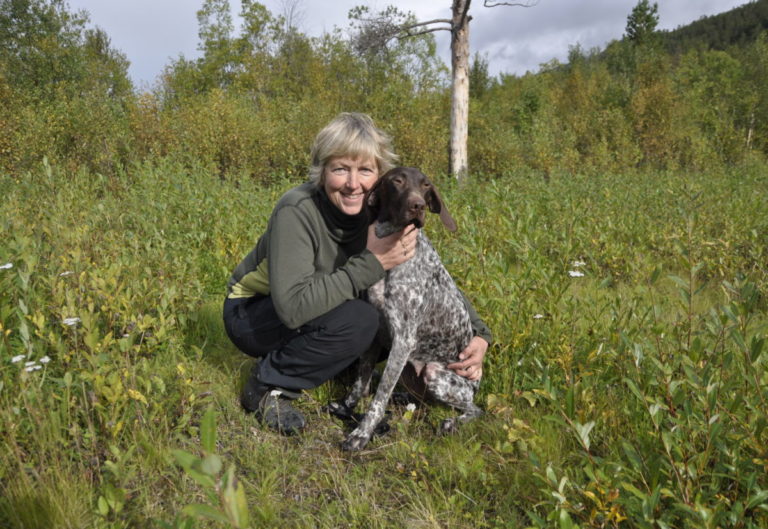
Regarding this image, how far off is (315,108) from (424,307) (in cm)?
1227

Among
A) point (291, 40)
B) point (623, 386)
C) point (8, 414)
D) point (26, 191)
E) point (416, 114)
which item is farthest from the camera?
point (291, 40)

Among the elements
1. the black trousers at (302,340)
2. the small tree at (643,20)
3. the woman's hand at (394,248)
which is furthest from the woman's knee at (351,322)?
the small tree at (643,20)

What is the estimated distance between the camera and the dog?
2.67m

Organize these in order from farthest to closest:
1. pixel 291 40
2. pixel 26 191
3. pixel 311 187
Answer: pixel 291 40
pixel 26 191
pixel 311 187

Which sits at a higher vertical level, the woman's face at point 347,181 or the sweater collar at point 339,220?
the woman's face at point 347,181

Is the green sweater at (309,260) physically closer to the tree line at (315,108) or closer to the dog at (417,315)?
the dog at (417,315)

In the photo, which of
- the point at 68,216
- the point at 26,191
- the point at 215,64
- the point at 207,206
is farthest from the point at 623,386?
the point at 215,64

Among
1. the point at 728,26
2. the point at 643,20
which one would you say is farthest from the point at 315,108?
the point at 728,26

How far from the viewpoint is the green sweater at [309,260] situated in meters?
2.57

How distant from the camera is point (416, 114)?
1402 cm

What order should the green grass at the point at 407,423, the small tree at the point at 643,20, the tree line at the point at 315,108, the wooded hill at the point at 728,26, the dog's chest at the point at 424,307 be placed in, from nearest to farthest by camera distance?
the green grass at the point at 407,423
the dog's chest at the point at 424,307
the tree line at the point at 315,108
the small tree at the point at 643,20
the wooded hill at the point at 728,26

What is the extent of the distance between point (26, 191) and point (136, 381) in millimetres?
5030

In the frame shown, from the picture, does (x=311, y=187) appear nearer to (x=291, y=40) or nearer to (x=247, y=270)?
(x=247, y=270)

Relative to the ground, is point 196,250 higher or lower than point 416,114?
lower
